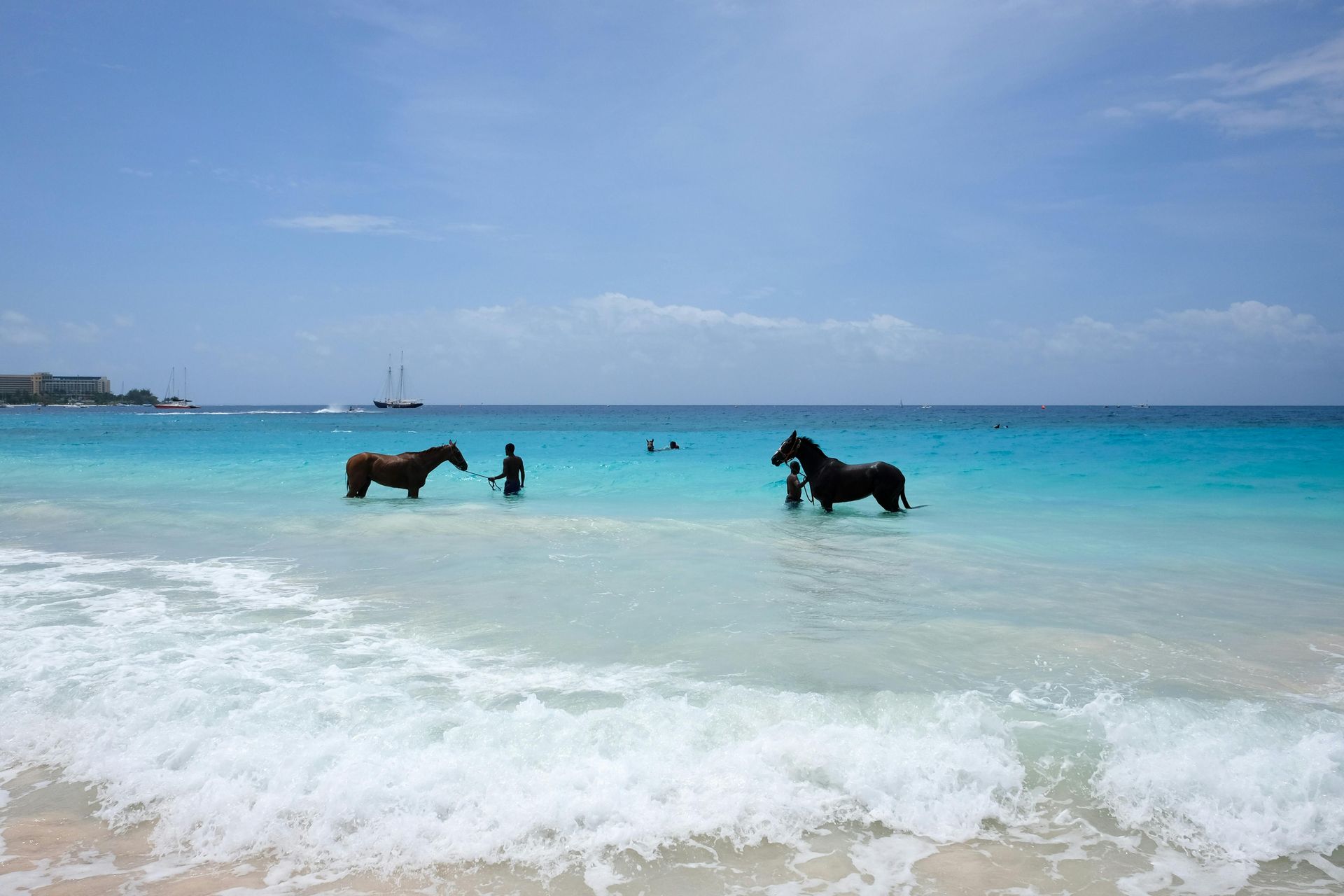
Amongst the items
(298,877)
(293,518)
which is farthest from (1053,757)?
(293,518)

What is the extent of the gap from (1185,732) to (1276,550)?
27.6 ft

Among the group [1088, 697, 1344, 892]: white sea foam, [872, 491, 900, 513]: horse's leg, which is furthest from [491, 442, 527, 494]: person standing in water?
[1088, 697, 1344, 892]: white sea foam

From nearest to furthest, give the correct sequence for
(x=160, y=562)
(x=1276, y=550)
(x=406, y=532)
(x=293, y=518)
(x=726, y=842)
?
(x=726, y=842) < (x=160, y=562) < (x=1276, y=550) < (x=406, y=532) < (x=293, y=518)

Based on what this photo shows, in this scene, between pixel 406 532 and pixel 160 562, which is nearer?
pixel 160 562

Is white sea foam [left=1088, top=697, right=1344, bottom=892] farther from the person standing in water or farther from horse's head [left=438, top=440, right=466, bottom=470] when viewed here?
the person standing in water

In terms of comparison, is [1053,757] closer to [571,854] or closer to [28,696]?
[571,854]

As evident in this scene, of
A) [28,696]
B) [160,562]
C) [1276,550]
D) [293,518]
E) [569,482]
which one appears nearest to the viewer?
[28,696]

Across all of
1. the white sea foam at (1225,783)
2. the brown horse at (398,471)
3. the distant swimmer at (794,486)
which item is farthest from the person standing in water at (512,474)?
the white sea foam at (1225,783)

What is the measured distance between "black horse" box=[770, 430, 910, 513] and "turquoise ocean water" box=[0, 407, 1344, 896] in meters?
3.02

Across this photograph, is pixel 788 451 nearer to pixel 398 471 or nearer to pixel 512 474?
pixel 512 474

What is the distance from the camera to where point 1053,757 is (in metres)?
4.07

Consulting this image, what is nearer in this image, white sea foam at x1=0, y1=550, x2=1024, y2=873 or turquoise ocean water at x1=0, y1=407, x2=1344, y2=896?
turquoise ocean water at x1=0, y1=407, x2=1344, y2=896

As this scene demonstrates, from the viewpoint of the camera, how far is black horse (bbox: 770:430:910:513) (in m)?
14.2

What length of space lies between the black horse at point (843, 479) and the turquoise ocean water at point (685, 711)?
3021mm
